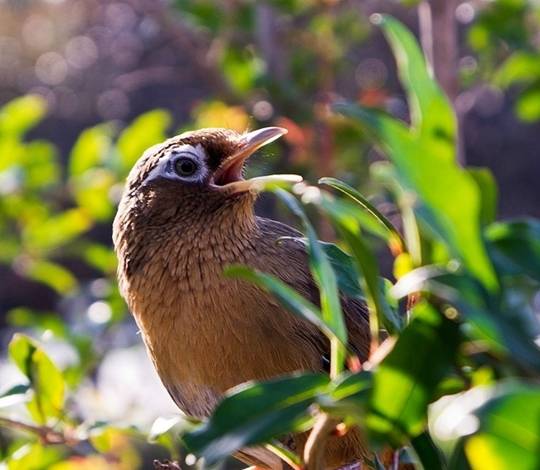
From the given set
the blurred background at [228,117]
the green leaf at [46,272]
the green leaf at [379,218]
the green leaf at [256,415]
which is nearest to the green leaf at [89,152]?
the blurred background at [228,117]

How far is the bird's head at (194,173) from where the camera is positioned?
3.36m

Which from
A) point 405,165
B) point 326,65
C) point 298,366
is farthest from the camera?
point 326,65

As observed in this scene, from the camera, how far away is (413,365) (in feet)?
4.13

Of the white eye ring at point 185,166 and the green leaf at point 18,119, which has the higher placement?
the green leaf at point 18,119

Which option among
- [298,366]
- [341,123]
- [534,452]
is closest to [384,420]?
[534,452]

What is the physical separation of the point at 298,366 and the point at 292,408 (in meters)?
1.64

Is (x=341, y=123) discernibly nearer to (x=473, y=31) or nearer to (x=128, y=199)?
(x=473, y=31)

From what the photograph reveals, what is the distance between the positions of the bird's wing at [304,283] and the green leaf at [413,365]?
1.65m

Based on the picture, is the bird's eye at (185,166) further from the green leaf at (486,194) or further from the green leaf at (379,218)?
the green leaf at (486,194)

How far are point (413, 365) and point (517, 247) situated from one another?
7.0 inches

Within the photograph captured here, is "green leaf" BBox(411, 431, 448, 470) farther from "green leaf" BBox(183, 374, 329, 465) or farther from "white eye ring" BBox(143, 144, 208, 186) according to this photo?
"white eye ring" BBox(143, 144, 208, 186)

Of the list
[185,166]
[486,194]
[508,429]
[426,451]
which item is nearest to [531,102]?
[185,166]

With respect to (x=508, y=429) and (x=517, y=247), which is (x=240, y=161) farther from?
(x=508, y=429)

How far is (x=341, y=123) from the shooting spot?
470 cm
